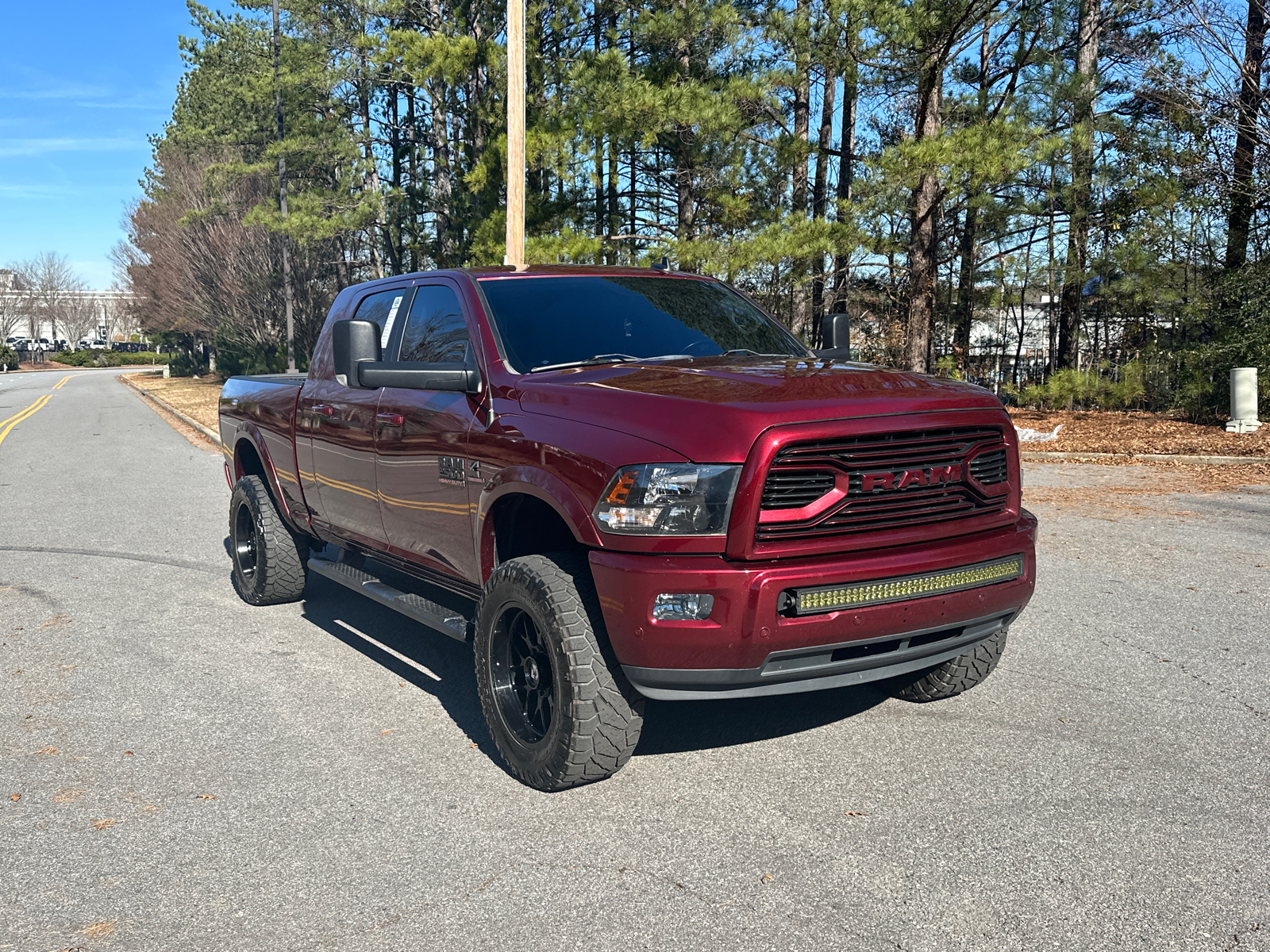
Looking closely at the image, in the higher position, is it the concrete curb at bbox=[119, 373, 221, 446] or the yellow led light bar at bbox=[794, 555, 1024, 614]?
the yellow led light bar at bbox=[794, 555, 1024, 614]

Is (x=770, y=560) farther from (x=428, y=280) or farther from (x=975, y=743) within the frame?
(x=428, y=280)

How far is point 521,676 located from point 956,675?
204cm

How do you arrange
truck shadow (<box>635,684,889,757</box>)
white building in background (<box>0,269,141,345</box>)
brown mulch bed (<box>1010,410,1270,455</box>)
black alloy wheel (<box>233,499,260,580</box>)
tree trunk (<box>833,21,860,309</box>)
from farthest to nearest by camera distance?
white building in background (<box>0,269,141,345</box>)
tree trunk (<box>833,21,860,309</box>)
brown mulch bed (<box>1010,410,1270,455</box>)
black alloy wheel (<box>233,499,260,580</box>)
truck shadow (<box>635,684,889,757</box>)

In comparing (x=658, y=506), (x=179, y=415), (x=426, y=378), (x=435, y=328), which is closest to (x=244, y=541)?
(x=435, y=328)

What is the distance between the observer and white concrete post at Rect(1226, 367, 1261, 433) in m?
16.1

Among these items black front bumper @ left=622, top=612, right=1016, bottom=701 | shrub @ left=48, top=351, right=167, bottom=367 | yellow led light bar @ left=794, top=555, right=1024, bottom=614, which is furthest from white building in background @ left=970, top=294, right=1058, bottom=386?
shrub @ left=48, top=351, right=167, bottom=367

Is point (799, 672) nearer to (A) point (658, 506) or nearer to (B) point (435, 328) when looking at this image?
(A) point (658, 506)

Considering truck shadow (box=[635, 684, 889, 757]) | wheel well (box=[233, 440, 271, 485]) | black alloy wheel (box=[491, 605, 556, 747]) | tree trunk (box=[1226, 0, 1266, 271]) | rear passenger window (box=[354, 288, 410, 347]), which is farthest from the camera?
tree trunk (box=[1226, 0, 1266, 271])

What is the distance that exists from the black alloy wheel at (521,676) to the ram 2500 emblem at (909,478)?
1355 mm

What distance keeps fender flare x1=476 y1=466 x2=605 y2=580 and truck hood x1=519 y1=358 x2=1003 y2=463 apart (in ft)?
0.84

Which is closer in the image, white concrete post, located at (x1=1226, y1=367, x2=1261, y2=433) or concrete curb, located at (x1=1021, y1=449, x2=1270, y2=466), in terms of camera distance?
concrete curb, located at (x1=1021, y1=449, x2=1270, y2=466)

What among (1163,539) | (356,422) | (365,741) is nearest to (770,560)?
(365,741)

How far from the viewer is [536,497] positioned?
425 centimetres

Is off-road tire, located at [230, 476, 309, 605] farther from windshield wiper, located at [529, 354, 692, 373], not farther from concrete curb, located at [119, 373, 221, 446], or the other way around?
concrete curb, located at [119, 373, 221, 446]
